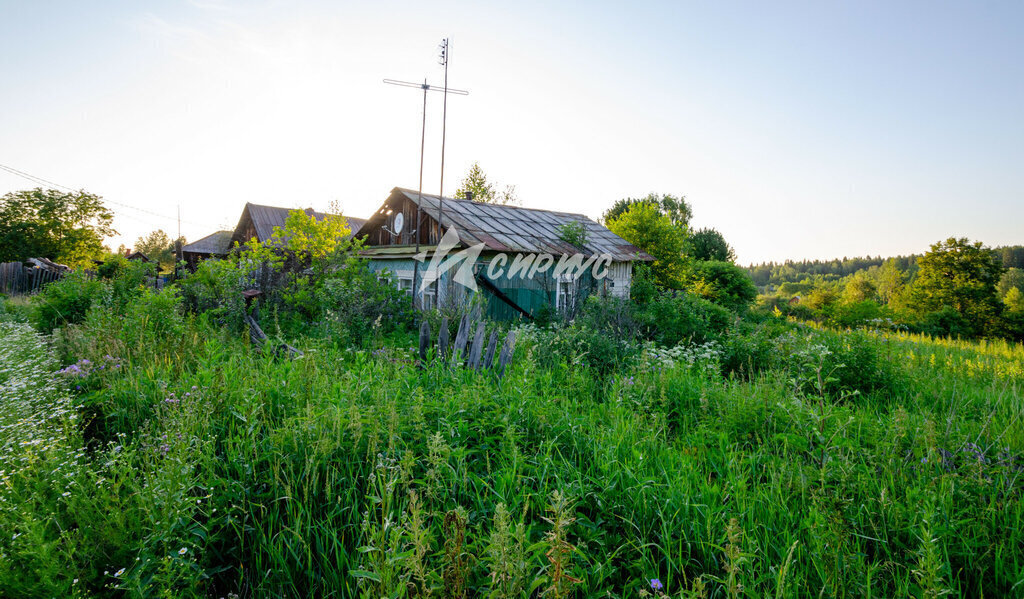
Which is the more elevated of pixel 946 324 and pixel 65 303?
pixel 65 303

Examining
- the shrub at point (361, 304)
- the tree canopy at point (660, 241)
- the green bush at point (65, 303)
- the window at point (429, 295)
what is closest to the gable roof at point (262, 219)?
the tree canopy at point (660, 241)

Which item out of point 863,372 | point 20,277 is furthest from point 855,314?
point 20,277

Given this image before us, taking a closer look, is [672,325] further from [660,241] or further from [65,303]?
[660,241]

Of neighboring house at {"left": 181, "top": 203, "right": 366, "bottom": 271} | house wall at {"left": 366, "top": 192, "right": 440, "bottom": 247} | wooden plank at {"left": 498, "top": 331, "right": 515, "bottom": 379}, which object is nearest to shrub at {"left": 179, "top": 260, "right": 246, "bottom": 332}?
house wall at {"left": 366, "top": 192, "right": 440, "bottom": 247}

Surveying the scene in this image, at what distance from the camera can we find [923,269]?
96.1 ft

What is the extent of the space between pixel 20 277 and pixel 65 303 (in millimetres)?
19004

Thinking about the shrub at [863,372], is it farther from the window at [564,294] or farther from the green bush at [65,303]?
the green bush at [65,303]

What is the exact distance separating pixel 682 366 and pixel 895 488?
2906 mm

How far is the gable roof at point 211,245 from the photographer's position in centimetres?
3238

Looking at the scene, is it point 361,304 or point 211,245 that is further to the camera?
point 211,245

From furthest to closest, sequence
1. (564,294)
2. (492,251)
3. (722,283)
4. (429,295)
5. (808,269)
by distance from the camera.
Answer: (808,269) < (722,283) < (564,294) < (429,295) < (492,251)

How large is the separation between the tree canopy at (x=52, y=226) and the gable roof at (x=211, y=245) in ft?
20.6

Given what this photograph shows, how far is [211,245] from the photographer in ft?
111

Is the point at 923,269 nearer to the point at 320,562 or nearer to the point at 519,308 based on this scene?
the point at 519,308
